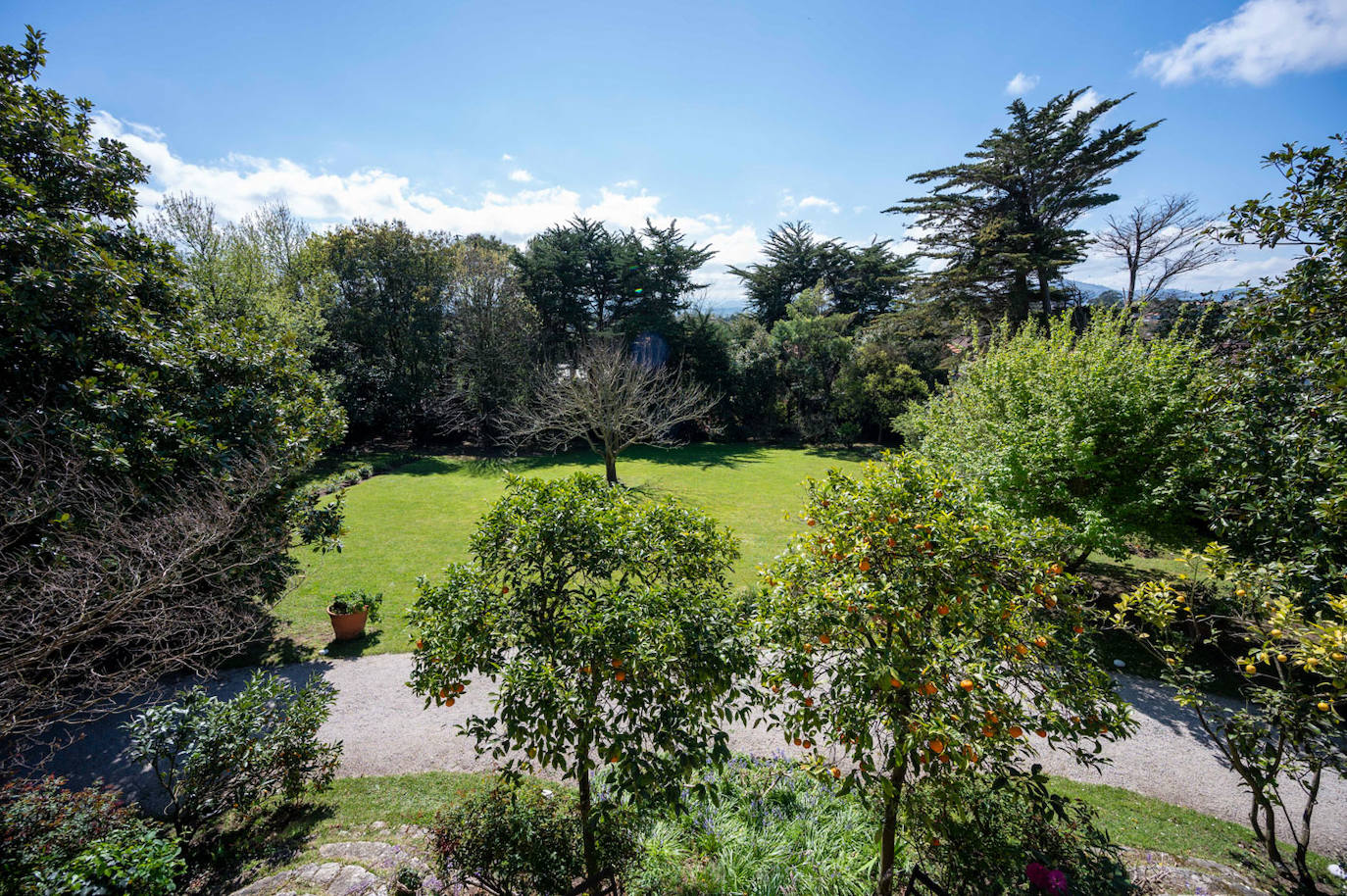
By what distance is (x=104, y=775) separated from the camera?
5.51 m

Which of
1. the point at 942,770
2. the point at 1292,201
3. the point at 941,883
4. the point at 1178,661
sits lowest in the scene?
the point at 941,883

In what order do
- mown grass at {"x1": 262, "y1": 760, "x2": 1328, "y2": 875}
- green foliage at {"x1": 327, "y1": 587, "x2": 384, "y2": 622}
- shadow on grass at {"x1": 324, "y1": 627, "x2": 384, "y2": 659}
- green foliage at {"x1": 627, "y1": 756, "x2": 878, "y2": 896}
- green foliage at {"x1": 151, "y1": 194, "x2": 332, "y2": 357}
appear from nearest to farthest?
green foliage at {"x1": 627, "y1": 756, "x2": 878, "y2": 896} → mown grass at {"x1": 262, "y1": 760, "x2": 1328, "y2": 875} → shadow on grass at {"x1": 324, "y1": 627, "x2": 384, "y2": 659} → green foliage at {"x1": 327, "y1": 587, "x2": 384, "y2": 622} → green foliage at {"x1": 151, "y1": 194, "x2": 332, "y2": 357}

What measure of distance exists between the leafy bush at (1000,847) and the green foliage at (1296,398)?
288cm

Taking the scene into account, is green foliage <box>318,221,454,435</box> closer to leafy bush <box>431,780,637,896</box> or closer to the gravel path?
the gravel path

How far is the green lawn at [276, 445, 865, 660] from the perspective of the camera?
9.74 m

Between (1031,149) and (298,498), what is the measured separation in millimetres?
26371

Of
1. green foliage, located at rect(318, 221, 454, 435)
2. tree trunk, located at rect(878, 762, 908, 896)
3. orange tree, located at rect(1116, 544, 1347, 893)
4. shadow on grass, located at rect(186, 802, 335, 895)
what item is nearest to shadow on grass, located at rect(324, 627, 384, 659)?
shadow on grass, located at rect(186, 802, 335, 895)

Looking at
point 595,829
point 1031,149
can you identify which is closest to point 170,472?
point 595,829

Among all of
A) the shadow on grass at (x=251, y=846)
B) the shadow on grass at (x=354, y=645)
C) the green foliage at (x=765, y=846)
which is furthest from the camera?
the shadow on grass at (x=354, y=645)

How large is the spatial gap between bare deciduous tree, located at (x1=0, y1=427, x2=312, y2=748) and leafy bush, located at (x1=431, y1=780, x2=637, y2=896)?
2.49 metres

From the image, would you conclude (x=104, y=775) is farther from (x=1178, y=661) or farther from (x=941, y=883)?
(x=1178, y=661)

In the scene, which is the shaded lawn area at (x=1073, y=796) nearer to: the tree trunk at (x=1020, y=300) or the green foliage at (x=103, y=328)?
the green foliage at (x=103, y=328)

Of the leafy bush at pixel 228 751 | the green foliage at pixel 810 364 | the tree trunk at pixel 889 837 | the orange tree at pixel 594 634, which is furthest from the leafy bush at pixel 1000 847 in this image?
the green foliage at pixel 810 364

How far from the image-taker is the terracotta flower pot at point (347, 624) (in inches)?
331
